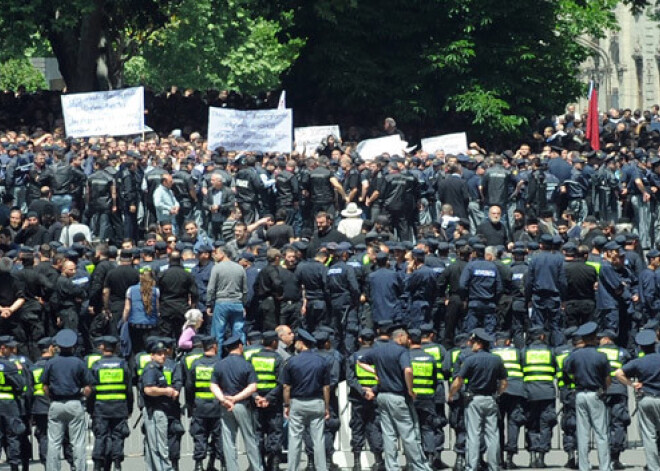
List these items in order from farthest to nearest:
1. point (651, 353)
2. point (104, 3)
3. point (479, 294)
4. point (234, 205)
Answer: point (104, 3) < point (234, 205) < point (479, 294) < point (651, 353)

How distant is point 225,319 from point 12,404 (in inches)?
183

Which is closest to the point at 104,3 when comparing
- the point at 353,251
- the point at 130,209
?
the point at 130,209

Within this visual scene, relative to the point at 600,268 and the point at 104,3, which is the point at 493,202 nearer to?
the point at 600,268

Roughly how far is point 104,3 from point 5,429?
26.4 meters

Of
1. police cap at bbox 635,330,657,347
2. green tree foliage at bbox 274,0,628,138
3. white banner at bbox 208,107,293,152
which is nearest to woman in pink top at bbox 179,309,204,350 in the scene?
police cap at bbox 635,330,657,347

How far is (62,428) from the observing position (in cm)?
2700

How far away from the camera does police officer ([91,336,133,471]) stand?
27156 mm

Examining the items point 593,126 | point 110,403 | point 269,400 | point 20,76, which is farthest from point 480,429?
point 20,76

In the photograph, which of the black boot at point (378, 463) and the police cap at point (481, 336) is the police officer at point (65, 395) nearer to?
the black boot at point (378, 463)

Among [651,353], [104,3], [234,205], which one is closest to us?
[651,353]

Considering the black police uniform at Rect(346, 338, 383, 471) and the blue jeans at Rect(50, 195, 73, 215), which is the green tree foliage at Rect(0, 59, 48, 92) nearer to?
the blue jeans at Rect(50, 195, 73, 215)

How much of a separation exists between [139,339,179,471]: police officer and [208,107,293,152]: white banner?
51.1 ft

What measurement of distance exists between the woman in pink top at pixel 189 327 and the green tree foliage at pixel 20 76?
54436mm

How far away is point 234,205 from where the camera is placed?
38.2 meters
